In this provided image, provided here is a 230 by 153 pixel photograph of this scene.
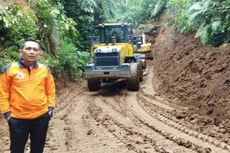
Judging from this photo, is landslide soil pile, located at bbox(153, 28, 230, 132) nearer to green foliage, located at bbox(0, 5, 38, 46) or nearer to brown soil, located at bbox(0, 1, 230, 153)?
brown soil, located at bbox(0, 1, 230, 153)

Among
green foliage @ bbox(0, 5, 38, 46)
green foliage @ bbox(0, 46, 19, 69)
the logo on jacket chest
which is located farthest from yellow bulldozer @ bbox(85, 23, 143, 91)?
the logo on jacket chest

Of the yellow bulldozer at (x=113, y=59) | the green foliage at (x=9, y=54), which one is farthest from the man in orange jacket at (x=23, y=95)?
the yellow bulldozer at (x=113, y=59)

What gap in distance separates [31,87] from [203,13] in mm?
11970

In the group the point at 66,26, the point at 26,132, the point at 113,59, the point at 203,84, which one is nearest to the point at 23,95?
the point at 26,132

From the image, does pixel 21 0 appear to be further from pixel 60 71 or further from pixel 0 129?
pixel 0 129

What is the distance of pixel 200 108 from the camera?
9.82m

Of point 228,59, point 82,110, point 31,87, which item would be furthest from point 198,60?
point 31,87

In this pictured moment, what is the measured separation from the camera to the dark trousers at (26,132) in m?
4.59

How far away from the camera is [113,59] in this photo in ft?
47.4

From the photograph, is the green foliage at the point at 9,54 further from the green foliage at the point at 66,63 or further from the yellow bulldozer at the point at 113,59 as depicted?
the yellow bulldozer at the point at 113,59

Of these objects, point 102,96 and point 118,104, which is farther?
point 102,96

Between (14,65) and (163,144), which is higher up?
(14,65)

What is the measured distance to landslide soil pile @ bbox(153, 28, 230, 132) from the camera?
8.98m

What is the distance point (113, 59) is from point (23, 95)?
9972 millimetres
